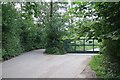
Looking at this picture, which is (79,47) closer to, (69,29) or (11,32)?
(11,32)

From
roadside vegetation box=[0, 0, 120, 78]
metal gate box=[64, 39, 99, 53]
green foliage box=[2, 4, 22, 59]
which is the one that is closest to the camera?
roadside vegetation box=[0, 0, 120, 78]

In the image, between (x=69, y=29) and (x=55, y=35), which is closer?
(x=69, y=29)

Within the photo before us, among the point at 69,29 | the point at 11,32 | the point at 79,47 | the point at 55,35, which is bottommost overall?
the point at 79,47

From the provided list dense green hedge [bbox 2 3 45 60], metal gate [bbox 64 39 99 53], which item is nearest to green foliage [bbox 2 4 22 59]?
dense green hedge [bbox 2 3 45 60]

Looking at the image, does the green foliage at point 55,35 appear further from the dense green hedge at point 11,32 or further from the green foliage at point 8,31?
the green foliage at point 8,31

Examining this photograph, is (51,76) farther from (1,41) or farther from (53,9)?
(53,9)

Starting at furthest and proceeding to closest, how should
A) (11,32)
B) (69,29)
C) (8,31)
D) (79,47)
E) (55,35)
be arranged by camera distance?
(79,47) → (55,35) → (11,32) → (8,31) → (69,29)

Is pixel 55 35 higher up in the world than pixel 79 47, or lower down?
higher up

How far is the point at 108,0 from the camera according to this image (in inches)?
176

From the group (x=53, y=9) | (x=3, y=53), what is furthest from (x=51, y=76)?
(x=53, y=9)

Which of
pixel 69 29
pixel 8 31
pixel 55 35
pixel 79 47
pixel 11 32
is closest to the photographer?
pixel 69 29

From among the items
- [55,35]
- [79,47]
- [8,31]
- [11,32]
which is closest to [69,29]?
[8,31]

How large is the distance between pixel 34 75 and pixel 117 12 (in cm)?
365

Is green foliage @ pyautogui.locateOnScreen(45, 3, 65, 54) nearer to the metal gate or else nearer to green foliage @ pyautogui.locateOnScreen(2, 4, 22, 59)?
the metal gate
